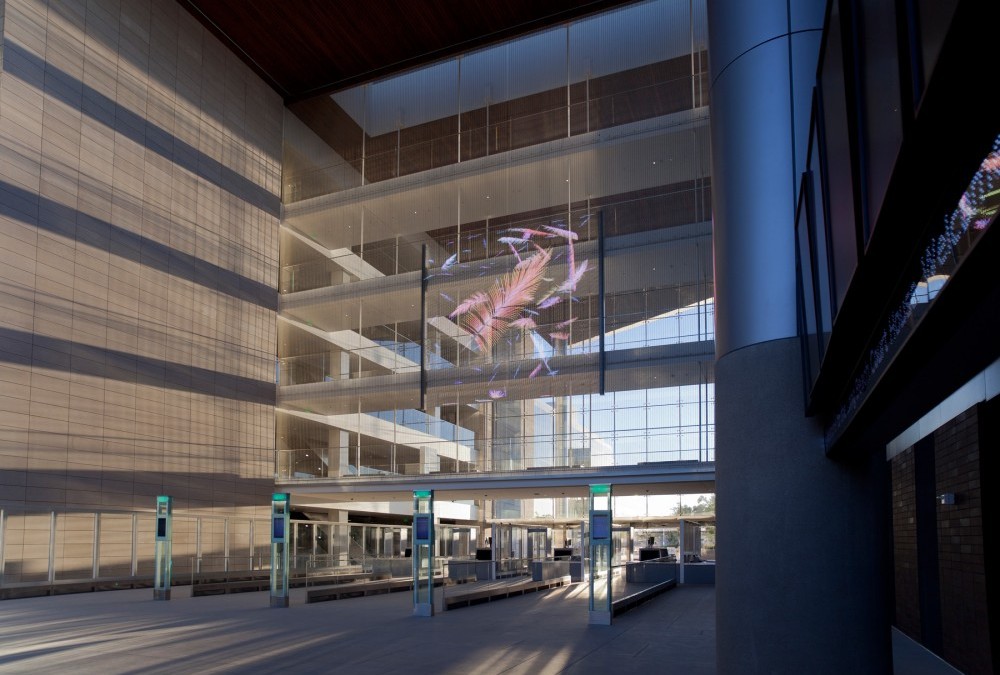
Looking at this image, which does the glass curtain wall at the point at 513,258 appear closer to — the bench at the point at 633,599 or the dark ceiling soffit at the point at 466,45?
the dark ceiling soffit at the point at 466,45

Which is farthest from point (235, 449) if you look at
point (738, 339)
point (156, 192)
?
point (738, 339)

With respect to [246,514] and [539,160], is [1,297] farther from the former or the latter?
[539,160]

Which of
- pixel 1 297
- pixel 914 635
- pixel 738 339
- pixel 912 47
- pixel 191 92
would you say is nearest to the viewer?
pixel 912 47

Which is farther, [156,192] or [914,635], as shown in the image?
[156,192]

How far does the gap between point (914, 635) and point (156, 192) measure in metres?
25.1

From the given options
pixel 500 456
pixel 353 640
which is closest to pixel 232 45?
pixel 500 456

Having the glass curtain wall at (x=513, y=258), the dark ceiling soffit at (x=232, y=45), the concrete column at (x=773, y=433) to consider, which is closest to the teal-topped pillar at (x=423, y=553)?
the glass curtain wall at (x=513, y=258)

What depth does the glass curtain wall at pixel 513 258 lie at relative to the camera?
1080 inches

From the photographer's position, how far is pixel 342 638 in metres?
12.9

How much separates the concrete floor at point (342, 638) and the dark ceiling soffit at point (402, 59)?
2082 cm

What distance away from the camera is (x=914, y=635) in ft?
41.1

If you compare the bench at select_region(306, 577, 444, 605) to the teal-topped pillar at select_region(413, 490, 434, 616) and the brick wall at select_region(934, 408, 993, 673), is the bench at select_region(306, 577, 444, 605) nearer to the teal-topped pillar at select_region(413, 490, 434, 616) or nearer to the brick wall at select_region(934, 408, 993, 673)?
the teal-topped pillar at select_region(413, 490, 434, 616)

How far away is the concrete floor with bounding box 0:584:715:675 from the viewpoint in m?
10.3

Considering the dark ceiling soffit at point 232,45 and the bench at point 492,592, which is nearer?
the bench at point 492,592
